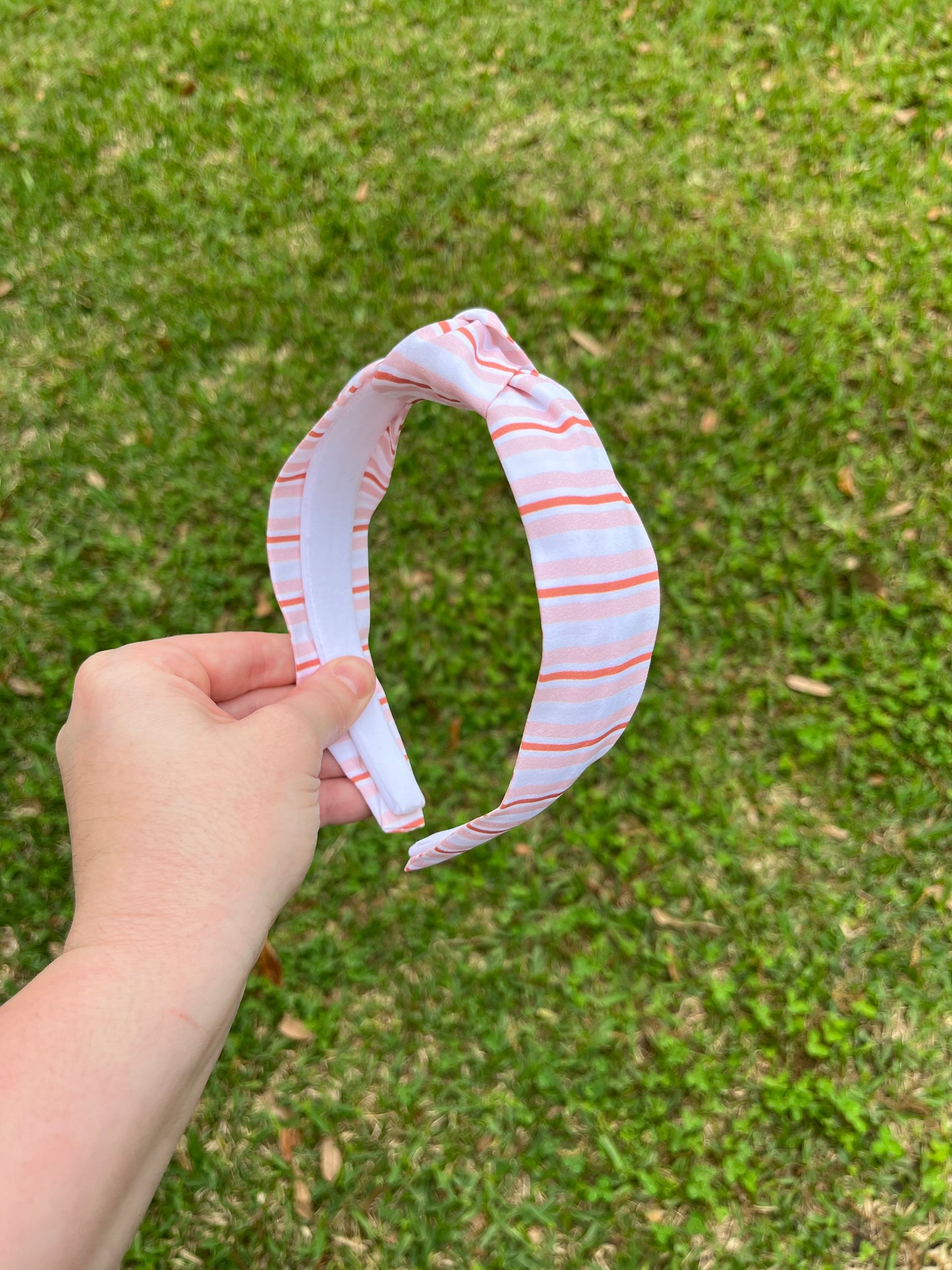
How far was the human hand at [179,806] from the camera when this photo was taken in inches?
65.5

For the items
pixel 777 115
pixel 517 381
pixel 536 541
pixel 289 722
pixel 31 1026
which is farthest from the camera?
pixel 777 115

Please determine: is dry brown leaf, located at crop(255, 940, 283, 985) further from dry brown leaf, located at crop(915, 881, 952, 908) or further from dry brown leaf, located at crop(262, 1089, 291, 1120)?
dry brown leaf, located at crop(915, 881, 952, 908)

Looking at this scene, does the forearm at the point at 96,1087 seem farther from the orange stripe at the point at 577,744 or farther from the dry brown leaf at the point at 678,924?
the dry brown leaf at the point at 678,924

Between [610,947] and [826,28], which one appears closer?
[610,947]

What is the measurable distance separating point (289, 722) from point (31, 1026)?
0.80 meters

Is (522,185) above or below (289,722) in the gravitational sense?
above

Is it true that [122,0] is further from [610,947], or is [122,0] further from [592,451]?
[610,947]

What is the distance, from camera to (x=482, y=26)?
3.84 metres

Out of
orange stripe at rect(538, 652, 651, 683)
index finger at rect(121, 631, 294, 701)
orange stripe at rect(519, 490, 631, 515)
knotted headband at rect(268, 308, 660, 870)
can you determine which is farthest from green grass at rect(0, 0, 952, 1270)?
orange stripe at rect(519, 490, 631, 515)

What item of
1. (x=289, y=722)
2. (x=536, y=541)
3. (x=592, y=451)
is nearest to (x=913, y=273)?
(x=592, y=451)

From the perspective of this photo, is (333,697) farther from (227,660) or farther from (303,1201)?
(303,1201)

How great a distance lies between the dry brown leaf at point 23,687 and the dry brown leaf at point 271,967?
1356 mm

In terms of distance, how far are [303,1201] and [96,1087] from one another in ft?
5.16

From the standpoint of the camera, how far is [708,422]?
3.39 meters
